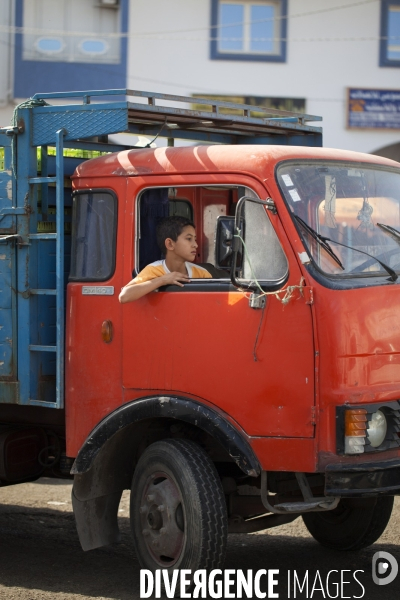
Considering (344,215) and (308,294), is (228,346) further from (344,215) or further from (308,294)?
(344,215)

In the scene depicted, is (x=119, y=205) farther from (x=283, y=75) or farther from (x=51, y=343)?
(x=283, y=75)

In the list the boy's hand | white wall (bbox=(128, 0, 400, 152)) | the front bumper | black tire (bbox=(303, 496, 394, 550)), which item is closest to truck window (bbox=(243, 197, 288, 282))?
the boy's hand

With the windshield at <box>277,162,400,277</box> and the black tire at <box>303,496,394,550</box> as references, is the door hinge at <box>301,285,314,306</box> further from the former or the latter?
the black tire at <box>303,496,394,550</box>

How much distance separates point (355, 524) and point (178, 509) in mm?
1530

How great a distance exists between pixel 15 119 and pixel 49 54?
42.8 ft

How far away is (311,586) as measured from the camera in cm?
557

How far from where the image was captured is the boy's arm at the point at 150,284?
203 inches

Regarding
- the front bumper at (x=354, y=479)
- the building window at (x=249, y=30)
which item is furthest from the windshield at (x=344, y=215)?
the building window at (x=249, y=30)

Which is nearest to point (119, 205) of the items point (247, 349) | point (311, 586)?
point (247, 349)

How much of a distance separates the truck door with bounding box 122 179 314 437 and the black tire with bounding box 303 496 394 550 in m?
1.46

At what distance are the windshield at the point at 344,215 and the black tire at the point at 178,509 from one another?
1219 millimetres

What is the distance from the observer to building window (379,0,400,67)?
18.8m

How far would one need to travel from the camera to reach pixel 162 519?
5145mm

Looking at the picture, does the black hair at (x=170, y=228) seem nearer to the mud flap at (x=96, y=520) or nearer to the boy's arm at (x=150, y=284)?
the boy's arm at (x=150, y=284)
